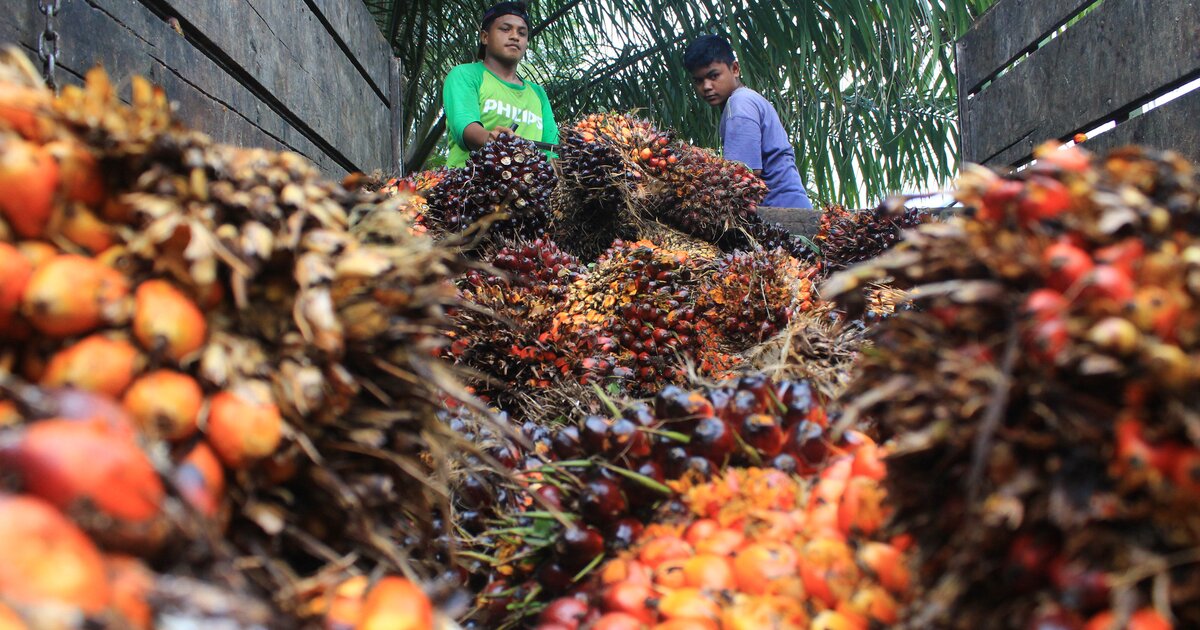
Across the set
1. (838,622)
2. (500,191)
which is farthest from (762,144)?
(838,622)

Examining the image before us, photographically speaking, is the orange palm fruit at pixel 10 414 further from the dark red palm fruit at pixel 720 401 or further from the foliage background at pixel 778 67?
the foliage background at pixel 778 67

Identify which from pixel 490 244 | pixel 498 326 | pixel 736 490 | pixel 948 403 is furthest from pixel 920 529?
pixel 490 244

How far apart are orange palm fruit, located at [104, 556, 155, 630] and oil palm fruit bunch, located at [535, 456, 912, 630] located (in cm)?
58

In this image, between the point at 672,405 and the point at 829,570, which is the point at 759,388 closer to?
the point at 672,405

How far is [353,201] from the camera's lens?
977mm

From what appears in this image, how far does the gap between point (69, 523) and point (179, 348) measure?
24 cm

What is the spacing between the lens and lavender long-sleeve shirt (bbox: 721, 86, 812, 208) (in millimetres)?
4414

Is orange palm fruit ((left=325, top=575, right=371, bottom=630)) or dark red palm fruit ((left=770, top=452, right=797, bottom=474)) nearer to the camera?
orange palm fruit ((left=325, top=575, right=371, bottom=630))

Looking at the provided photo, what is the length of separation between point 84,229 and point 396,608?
0.51 metres

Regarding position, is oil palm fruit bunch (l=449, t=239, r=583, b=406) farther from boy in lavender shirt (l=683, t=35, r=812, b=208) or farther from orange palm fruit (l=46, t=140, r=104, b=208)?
boy in lavender shirt (l=683, t=35, r=812, b=208)

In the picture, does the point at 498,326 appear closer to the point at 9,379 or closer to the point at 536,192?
the point at 536,192

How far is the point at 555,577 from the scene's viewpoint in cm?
116

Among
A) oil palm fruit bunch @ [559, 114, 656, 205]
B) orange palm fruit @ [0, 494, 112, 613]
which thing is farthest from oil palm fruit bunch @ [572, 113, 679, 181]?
orange palm fruit @ [0, 494, 112, 613]

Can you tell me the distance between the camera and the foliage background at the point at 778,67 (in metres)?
6.54
